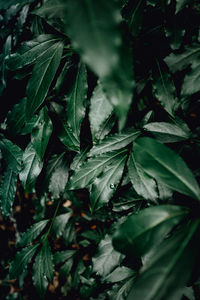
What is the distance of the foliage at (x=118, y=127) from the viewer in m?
0.37

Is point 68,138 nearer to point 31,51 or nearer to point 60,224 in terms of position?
point 31,51

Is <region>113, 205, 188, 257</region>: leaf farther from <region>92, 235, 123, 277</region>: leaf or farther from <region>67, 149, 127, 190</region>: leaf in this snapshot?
<region>92, 235, 123, 277</region>: leaf

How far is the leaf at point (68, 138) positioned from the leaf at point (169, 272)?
0.48m

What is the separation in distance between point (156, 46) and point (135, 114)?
29 cm

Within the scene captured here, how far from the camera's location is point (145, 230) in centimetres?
48

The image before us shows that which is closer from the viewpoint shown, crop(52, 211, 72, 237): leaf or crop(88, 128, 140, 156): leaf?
crop(88, 128, 140, 156): leaf

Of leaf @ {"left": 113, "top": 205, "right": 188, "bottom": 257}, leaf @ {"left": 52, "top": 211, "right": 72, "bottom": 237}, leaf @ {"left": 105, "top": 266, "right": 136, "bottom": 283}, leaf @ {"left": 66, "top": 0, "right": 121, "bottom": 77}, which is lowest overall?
leaf @ {"left": 105, "top": 266, "right": 136, "bottom": 283}

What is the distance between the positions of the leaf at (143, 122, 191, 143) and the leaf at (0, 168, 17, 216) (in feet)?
1.91

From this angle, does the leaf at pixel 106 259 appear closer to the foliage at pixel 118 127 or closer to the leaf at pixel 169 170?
the foliage at pixel 118 127

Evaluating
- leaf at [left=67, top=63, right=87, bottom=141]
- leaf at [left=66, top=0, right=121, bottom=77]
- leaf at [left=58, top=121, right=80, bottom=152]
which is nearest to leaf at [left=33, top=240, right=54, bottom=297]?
leaf at [left=58, top=121, right=80, bottom=152]

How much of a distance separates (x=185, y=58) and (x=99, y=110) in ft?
1.01

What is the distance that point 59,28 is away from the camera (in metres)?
0.76

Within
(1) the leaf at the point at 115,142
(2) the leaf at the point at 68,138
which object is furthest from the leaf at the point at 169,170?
(2) the leaf at the point at 68,138

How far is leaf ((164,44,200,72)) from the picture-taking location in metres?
0.70
